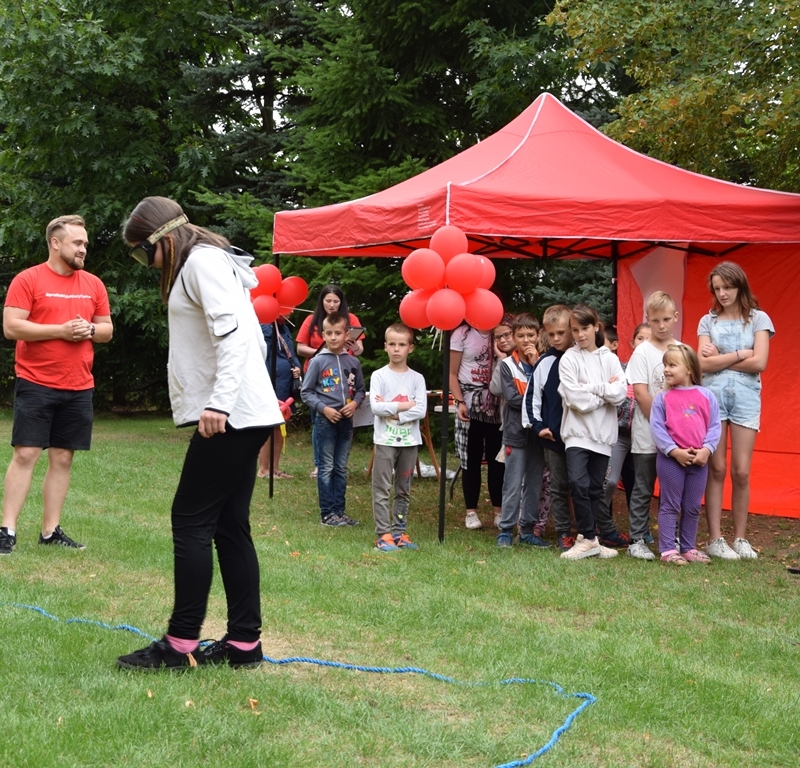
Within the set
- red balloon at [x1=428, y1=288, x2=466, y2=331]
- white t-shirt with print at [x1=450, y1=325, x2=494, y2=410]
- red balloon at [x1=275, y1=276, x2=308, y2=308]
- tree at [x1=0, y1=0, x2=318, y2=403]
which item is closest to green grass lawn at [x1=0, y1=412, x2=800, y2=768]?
white t-shirt with print at [x1=450, y1=325, x2=494, y2=410]

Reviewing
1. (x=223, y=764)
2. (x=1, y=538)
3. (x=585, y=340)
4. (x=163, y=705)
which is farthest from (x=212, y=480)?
(x=585, y=340)

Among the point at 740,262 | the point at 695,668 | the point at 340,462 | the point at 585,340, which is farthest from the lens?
the point at 740,262

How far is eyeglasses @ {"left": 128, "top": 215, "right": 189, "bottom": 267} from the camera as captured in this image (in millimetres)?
3998

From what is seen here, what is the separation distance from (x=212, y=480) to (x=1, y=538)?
3003mm

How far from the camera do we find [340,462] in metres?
8.23

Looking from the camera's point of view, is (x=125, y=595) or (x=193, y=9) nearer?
(x=125, y=595)

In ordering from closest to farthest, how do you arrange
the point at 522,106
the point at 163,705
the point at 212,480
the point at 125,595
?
the point at 163,705 < the point at 212,480 < the point at 125,595 < the point at 522,106

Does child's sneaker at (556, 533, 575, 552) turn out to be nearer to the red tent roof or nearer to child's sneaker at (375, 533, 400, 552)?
child's sneaker at (375, 533, 400, 552)

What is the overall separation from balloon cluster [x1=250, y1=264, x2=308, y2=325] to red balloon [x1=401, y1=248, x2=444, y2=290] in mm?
2273

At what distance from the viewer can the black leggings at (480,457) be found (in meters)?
8.24

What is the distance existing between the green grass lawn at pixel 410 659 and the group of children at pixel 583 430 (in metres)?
0.34

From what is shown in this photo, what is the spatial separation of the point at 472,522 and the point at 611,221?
2640 millimetres

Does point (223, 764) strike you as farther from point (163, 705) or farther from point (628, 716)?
point (628, 716)

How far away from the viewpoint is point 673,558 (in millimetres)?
6984
